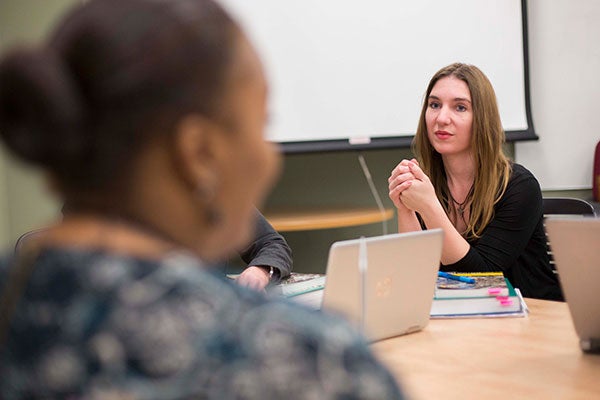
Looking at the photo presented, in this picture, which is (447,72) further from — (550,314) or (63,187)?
(63,187)

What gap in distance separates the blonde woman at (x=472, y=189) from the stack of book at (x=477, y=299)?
9.7 inches

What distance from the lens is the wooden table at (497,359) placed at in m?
1.39

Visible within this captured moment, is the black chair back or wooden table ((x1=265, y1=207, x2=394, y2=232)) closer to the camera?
the black chair back

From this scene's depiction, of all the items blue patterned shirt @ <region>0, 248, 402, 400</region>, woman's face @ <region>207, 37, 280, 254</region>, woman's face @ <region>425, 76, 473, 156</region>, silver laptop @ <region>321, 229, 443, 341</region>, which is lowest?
silver laptop @ <region>321, 229, 443, 341</region>

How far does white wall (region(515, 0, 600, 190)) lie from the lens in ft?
13.9

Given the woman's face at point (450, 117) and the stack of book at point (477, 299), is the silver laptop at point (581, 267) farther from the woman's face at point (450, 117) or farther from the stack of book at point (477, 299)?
the woman's face at point (450, 117)

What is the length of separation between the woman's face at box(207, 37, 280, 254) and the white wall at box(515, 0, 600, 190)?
12.6 ft

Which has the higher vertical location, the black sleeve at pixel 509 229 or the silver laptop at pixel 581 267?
the silver laptop at pixel 581 267

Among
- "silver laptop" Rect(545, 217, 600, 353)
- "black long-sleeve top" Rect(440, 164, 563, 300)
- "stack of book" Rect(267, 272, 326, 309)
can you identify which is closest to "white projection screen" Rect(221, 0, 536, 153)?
"black long-sleeve top" Rect(440, 164, 563, 300)

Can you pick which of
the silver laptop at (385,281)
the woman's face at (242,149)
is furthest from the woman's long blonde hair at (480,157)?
the woman's face at (242,149)

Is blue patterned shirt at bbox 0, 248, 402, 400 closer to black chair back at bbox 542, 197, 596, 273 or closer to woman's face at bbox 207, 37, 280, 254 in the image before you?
woman's face at bbox 207, 37, 280, 254

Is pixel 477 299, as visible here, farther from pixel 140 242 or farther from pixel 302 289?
pixel 140 242

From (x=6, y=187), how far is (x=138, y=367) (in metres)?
3.75

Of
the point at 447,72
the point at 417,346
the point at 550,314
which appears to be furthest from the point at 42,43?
the point at 447,72
